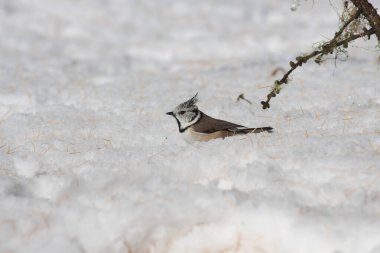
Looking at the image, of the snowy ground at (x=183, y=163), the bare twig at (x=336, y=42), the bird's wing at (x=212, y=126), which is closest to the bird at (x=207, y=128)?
the bird's wing at (x=212, y=126)

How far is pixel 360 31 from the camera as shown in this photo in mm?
5605

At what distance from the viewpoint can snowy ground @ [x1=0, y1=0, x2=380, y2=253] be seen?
3814 mm

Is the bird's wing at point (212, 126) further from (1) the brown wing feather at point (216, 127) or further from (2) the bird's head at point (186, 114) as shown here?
(2) the bird's head at point (186, 114)

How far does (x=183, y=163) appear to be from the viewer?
14.9 ft

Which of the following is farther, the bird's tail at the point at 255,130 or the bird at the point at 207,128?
the bird at the point at 207,128

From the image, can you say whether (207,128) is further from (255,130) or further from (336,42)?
(336,42)

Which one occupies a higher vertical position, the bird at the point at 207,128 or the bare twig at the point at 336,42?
the bare twig at the point at 336,42

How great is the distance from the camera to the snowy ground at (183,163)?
150 inches

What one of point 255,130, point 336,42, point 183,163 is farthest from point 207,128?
point 336,42

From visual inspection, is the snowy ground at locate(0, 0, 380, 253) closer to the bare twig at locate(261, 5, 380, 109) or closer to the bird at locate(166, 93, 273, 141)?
the bird at locate(166, 93, 273, 141)

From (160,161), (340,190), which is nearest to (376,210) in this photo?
(340,190)

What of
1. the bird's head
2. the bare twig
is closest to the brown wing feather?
the bird's head

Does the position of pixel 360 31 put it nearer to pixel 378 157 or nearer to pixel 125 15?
pixel 378 157

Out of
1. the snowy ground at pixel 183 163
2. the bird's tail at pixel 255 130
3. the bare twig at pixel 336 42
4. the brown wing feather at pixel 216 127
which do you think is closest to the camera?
the snowy ground at pixel 183 163
